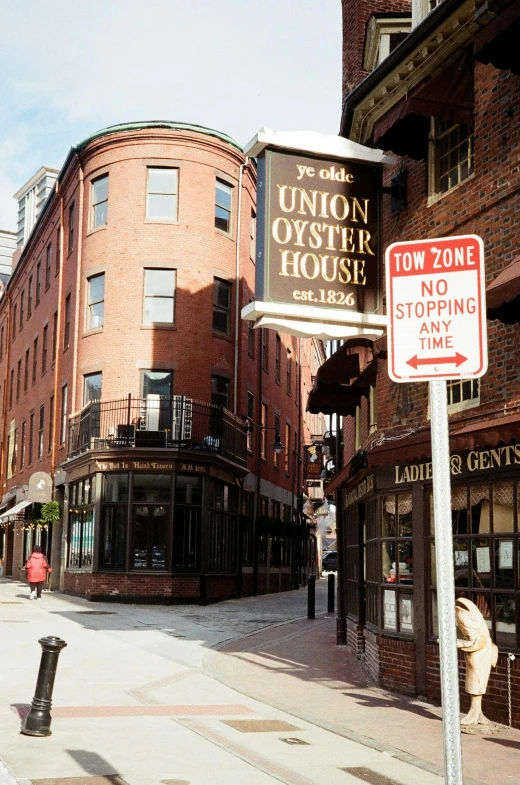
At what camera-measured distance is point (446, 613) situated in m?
3.56

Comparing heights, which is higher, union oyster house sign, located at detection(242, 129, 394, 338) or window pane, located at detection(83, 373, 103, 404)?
window pane, located at detection(83, 373, 103, 404)

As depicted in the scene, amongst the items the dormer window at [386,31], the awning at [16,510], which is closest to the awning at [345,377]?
the dormer window at [386,31]

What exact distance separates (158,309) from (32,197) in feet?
80.8

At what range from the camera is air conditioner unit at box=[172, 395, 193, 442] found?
28.0m

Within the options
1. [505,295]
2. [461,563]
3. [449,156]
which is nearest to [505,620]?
[461,563]

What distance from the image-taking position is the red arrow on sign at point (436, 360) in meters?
3.96

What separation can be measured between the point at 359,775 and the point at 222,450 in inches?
860

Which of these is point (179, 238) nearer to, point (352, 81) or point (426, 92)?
point (352, 81)

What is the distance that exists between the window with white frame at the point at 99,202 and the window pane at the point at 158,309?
3.14 m

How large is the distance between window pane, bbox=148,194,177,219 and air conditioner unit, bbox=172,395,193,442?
19.0 feet

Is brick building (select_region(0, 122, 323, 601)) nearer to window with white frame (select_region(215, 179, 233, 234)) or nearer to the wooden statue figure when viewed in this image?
window with white frame (select_region(215, 179, 233, 234))

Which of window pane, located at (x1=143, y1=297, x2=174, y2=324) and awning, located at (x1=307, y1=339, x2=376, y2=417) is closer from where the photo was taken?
awning, located at (x1=307, y1=339, x2=376, y2=417)

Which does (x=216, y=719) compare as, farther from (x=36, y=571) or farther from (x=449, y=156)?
(x=36, y=571)

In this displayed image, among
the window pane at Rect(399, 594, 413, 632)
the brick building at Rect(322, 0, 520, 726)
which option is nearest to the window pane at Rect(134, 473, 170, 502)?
the brick building at Rect(322, 0, 520, 726)
